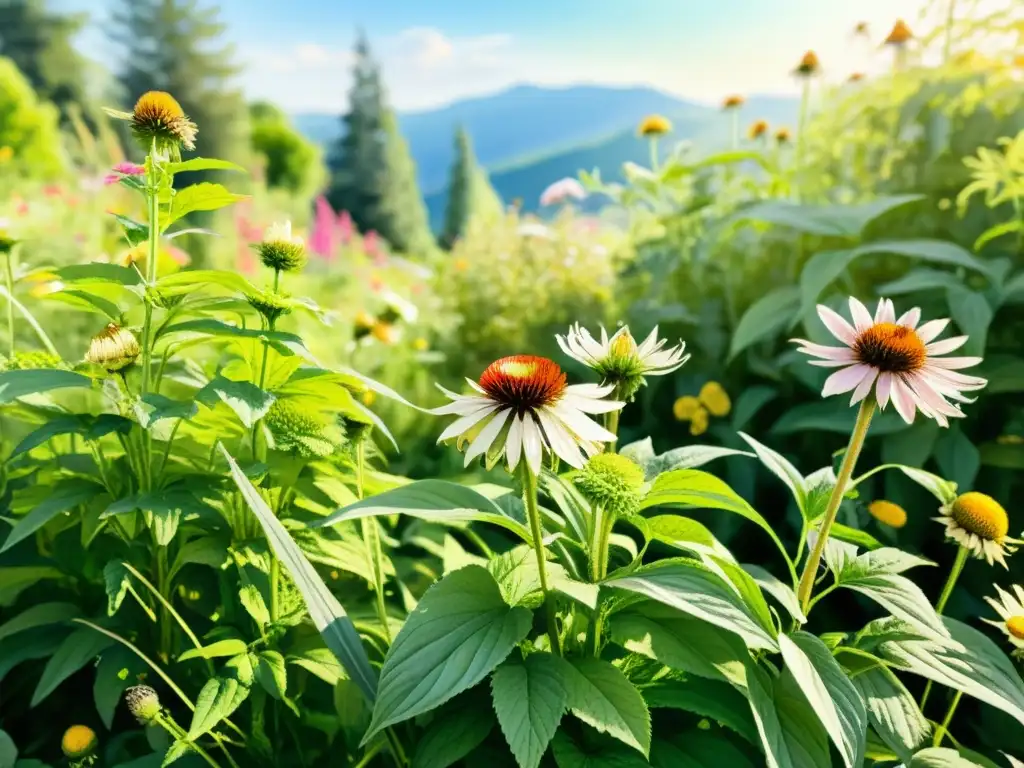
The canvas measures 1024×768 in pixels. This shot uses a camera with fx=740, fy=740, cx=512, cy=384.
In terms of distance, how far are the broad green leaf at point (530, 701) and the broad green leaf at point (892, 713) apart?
0.34 m

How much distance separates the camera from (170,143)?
835 mm

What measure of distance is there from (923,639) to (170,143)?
3.29ft

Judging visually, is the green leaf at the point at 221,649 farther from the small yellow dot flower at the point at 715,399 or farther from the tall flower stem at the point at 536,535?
the small yellow dot flower at the point at 715,399

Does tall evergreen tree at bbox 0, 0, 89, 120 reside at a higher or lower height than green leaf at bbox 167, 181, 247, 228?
higher

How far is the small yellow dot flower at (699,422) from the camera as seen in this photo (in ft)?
5.07

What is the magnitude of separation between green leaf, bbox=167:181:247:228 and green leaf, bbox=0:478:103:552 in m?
0.35

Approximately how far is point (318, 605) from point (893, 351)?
615mm

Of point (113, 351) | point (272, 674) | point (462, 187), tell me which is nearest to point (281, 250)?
point (113, 351)

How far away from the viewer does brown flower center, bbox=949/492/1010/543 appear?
85 cm

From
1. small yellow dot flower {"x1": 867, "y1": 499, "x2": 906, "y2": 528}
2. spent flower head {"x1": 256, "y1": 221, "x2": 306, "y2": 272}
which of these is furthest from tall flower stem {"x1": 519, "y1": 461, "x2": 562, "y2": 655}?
small yellow dot flower {"x1": 867, "y1": 499, "x2": 906, "y2": 528}

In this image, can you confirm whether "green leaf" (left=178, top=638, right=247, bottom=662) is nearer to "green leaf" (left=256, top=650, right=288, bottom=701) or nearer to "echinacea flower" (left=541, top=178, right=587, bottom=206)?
"green leaf" (left=256, top=650, right=288, bottom=701)

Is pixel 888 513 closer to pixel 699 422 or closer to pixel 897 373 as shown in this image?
pixel 699 422

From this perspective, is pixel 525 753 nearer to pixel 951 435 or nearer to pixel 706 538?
pixel 706 538

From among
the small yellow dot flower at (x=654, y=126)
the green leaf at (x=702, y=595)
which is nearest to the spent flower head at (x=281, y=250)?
the green leaf at (x=702, y=595)
